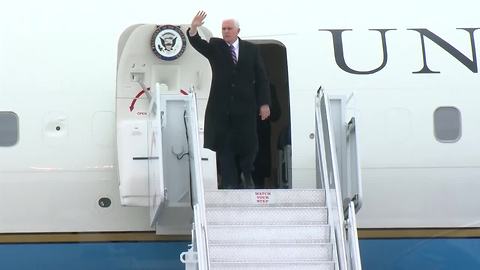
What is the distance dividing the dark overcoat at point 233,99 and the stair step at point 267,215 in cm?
73

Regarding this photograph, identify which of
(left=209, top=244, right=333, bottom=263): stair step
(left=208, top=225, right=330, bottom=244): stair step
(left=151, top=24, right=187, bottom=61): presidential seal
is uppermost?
(left=151, top=24, right=187, bottom=61): presidential seal

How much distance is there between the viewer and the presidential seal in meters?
6.78

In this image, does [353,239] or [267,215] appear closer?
[353,239]

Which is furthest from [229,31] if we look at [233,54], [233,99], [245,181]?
[245,181]

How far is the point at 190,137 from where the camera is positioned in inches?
236

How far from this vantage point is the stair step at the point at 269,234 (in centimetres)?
578

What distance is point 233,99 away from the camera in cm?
648

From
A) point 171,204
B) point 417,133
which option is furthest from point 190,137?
point 417,133

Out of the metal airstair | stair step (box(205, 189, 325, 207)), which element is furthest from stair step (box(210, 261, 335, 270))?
stair step (box(205, 189, 325, 207))

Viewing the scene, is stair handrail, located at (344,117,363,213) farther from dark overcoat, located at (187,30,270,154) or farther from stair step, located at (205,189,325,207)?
dark overcoat, located at (187,30,270,154)

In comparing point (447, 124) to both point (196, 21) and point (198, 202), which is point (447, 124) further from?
point (198, 202)

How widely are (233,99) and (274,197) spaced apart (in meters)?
0.90

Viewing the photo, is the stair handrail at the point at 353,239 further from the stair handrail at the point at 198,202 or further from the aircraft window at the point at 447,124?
the aircraft window at the point at 447,124

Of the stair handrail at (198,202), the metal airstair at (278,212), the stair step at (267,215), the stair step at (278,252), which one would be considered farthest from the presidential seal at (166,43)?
the stair step at (278,252)
